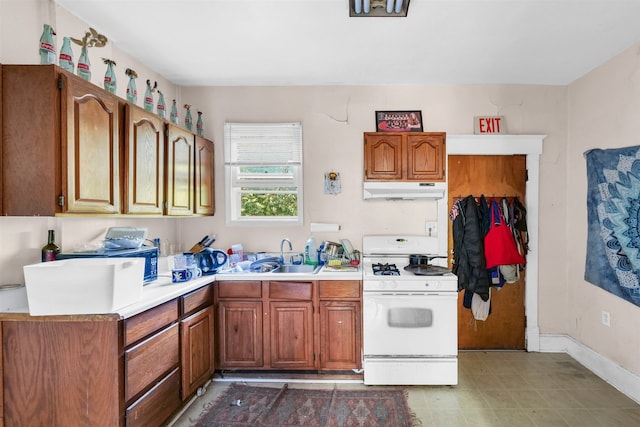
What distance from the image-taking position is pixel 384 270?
9.44ft

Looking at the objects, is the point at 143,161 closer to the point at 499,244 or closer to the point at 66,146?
the point at 66,146

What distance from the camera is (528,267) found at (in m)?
3.31

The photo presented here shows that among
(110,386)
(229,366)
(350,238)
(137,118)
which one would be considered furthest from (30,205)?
(350,238)

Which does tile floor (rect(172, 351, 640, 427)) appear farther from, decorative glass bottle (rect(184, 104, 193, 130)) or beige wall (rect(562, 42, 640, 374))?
decorative glass bottle (rect(184, 104, 193, 130))

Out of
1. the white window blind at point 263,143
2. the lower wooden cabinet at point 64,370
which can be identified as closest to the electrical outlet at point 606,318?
the white window blind at point 263,143

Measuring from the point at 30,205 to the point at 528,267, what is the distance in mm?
3899

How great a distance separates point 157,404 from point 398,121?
2996 millimetres

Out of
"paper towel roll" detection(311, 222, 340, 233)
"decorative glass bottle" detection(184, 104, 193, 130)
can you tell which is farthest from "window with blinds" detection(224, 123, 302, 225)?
"decorative glass bottle" detection(184, 104, 193, 130)

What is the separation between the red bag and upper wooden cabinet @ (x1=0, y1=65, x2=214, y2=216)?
299 centimetres

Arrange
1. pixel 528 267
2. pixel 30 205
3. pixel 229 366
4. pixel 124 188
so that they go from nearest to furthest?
pixel 30 205 → pixel 124 188 → pixel 229 366 → pixel 528 267

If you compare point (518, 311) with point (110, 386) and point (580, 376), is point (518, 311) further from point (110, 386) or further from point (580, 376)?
point (110, 386)

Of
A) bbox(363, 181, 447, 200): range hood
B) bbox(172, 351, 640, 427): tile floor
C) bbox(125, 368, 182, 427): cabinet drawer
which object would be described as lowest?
bbox(172, 351, 640, 427): tile floor

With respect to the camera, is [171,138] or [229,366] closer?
[171,138]

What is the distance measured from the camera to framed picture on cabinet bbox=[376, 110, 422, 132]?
331 cm
